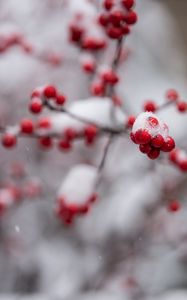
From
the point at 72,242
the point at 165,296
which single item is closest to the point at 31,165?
the point at 72,242

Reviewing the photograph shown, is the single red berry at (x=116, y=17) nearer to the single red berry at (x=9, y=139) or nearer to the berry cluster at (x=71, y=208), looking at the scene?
the single red berry at (x=9, y=139)

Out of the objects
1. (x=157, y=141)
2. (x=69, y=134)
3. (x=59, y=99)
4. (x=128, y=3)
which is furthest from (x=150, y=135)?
(x=69, y=134)

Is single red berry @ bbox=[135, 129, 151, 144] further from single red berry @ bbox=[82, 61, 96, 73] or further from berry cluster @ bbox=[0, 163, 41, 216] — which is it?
berry cluster @ bbox=[0, 163, 41, 216]

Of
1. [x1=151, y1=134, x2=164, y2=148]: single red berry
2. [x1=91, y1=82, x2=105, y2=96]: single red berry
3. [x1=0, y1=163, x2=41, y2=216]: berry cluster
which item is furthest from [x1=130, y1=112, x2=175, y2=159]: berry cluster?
[x1=0, y1=163, x2=41, y2=216]: berry cluster

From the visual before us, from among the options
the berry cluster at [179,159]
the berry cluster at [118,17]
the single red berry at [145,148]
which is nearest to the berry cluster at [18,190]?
the berry cluster at [179,159]

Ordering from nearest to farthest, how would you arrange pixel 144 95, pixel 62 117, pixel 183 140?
pixel 62 117 → pixel 183 140 → pixel 144 95

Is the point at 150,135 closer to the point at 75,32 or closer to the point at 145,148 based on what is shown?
the point at 145,148

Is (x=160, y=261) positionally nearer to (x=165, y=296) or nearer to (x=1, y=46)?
(x=165, y=296)
